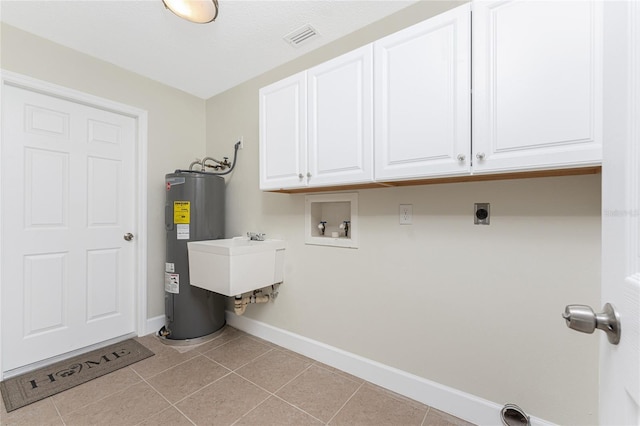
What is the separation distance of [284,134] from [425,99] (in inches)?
36.9

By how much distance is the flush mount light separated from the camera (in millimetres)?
1532

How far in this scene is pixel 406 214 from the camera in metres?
1.68

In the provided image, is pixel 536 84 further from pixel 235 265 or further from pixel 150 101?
pixel 150 101

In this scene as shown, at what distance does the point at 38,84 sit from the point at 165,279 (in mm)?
1727

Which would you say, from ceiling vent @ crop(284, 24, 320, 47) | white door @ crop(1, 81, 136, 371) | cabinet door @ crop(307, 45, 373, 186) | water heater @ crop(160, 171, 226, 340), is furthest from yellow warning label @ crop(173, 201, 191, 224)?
ceiling vent @ crop(284, 24, 320, 47)

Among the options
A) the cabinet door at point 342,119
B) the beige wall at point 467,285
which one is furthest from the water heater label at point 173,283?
the cabinet door at point 342,119

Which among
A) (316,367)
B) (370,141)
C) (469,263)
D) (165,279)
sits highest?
(370,141)

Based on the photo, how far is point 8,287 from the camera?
183cm

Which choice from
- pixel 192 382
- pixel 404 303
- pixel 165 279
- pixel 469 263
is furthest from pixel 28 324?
pixel 469 263

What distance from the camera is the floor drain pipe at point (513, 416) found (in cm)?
131

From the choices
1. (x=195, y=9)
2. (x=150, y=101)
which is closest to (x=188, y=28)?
(x=195, y=9)

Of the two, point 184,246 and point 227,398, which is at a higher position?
point 184,246

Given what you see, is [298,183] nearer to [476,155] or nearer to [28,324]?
[476,155]

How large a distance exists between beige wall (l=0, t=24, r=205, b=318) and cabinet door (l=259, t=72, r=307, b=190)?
4.17 feet
